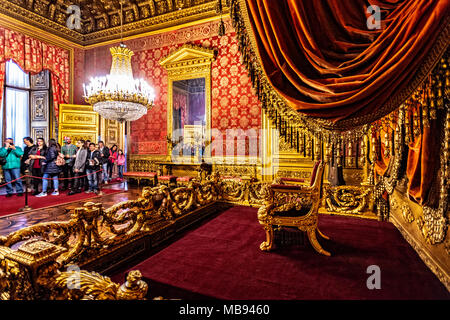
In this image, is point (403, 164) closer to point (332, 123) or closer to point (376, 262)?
point (376, 262)

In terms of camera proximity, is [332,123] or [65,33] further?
[65,33]

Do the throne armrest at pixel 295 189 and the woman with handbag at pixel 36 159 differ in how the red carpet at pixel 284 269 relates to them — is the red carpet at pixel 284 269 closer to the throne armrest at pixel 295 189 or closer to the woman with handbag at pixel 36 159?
the throne armrest at pixel 295 189

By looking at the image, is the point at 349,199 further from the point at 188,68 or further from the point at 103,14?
the point at 103,14

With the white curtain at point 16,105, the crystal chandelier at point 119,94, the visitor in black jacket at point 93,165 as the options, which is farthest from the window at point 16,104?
the crystal chandelier at point 119,94

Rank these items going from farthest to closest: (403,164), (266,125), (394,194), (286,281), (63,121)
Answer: (63,121), (266,125), (394,194), (403,164), (286,281)

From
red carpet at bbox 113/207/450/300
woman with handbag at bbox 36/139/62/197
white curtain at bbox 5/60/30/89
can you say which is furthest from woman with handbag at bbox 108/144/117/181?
red carpet at bbox 113/207/450/300

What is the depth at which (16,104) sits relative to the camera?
6.92 meters

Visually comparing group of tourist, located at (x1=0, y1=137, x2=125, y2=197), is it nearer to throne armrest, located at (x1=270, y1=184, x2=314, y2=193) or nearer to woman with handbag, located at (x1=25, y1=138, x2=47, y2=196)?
woman with handbag, located at (x1=25, y1=138, x2=47, y2=196)

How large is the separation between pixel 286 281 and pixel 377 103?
1233mm

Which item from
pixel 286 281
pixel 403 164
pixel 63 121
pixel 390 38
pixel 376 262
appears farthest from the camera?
pixel 63 121

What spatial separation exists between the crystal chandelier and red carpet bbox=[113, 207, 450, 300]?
337 cm

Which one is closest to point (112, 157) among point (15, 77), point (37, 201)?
point (37, 201)

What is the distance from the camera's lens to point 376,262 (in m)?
1.78
